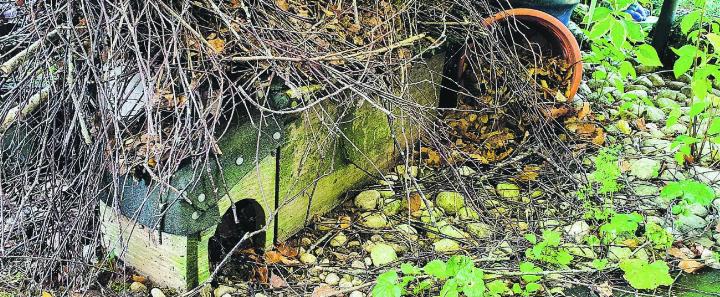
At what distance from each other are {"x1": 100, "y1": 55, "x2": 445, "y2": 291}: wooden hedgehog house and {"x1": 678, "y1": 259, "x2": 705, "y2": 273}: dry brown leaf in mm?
1327

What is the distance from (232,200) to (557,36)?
2.36 meters

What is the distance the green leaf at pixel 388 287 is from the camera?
237 centimetres

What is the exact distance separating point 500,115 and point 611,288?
1.34 metres

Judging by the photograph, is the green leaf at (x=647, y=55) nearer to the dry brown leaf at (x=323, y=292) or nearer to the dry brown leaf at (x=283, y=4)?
the dry brown leaf at (x=283, y=4)

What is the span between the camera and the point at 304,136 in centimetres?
294

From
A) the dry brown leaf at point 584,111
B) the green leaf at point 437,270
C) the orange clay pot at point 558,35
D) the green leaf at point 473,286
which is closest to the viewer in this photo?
the green leaf at point 473,286

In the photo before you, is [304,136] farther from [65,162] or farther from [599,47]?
[599,47]

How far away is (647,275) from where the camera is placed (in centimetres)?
262

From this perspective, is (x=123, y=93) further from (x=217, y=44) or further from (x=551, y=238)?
(x=551, y=238)

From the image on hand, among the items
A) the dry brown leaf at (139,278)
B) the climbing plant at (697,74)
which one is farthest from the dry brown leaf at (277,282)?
the climbing plant at (697,74)

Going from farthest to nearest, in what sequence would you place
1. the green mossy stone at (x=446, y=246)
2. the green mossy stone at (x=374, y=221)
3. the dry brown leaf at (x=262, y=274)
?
the green mossy stone at (x=374, y=221) → the green mossy stone at (x=446, y=246) → the dry brown leaf at (x=262, y=274)

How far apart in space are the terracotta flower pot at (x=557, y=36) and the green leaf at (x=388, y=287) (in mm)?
1904

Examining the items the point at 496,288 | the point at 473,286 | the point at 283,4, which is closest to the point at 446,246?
the point at 496,288

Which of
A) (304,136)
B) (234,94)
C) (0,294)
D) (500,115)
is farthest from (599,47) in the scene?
(0,294)
